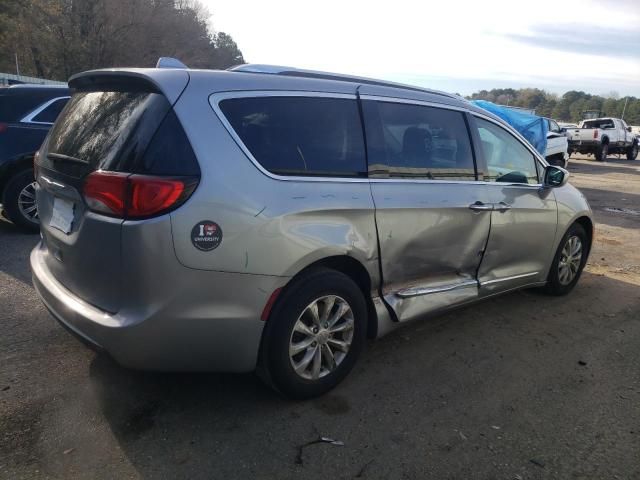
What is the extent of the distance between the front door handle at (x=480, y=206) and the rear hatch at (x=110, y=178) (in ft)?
6.86

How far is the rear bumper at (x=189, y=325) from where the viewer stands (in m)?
2.41

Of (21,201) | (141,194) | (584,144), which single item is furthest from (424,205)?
(584,144)

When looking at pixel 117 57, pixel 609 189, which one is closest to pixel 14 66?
pixel 117 57

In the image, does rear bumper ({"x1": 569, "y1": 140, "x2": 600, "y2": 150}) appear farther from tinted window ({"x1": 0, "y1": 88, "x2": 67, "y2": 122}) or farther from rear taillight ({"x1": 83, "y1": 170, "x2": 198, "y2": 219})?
rear taillight ({"x1": 83, "y1": 170, "x2": 198, "y2": 219})

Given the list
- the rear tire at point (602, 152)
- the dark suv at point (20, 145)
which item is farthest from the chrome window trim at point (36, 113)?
the rear tire at point (602, 152)

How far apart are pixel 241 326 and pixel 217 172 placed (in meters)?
0.77

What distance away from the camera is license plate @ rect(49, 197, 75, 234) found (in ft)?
8.82

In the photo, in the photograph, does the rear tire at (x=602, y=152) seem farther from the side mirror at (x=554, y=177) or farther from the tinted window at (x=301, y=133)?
the tinted window at (x=301, y=133)

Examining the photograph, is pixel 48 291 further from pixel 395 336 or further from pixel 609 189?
pixel 609 189

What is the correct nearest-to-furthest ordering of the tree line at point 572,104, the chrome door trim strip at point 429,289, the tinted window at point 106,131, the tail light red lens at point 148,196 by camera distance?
the tail light red lens at point 148,196 < the tinted window at point 106,131 < the chrome door trim strip at point 429,289 < the tree line at point 572,104

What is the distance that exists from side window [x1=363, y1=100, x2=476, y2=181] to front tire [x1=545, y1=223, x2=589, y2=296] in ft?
5.20

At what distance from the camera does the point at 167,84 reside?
2.51m

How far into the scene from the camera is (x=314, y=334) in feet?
9.50

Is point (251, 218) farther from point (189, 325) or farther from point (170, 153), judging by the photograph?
point (189, 325)
